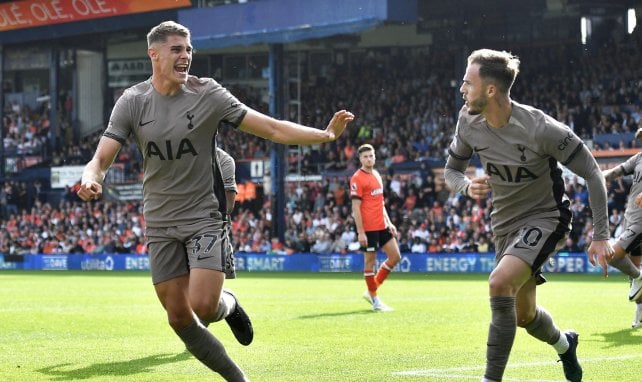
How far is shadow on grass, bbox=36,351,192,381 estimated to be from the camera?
32.3 feet

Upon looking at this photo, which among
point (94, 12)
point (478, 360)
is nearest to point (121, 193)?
point (94, 12)

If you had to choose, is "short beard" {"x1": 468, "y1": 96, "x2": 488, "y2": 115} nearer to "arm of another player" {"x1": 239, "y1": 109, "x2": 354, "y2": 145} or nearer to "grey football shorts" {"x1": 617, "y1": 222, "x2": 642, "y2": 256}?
"arm of another player" {"x1": 239, "y1": 109, "x2": 354, "y2": 145}

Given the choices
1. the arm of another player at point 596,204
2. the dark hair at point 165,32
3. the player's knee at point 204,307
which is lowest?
the player's knee at point 204,307

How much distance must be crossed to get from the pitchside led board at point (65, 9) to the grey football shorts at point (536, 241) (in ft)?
122

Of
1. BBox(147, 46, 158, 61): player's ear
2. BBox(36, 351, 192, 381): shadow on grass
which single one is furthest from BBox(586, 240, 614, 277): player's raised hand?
BBox(36, 351, 192, 381): shadow on grass

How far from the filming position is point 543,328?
858 centimetres

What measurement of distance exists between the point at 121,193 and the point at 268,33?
10643mm

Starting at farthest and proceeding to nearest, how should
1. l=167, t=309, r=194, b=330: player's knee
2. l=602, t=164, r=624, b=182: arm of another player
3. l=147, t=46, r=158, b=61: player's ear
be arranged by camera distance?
l=602, t=164, r=624, b=182: arm of another player
l=147, t=46, r=158, b=61: player's ear
l=167, t=309, r=194, b=330: player's knee

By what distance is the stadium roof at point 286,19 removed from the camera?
3869 centimetres

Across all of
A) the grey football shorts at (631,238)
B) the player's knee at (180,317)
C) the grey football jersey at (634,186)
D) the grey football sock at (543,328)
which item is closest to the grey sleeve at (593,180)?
the grey football sock at (543,328)

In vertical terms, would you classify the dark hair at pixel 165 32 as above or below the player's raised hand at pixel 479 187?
above

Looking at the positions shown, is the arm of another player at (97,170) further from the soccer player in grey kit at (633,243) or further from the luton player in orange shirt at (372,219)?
the luton player in orange shirt at (372,219)

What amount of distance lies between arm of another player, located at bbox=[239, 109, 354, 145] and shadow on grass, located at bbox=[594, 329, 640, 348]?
5.13 metres

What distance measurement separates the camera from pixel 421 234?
36.2 metres
